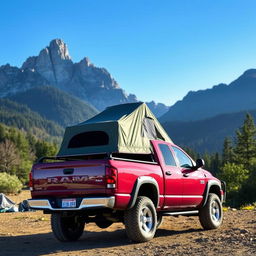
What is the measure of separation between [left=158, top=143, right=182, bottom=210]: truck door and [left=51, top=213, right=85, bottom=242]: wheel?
185cm

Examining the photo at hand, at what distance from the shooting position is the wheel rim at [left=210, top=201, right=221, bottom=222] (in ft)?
31.9

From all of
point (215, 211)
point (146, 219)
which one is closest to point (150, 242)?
point (146, 219)

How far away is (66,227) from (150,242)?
1923 millimetres

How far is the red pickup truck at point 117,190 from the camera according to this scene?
706cm

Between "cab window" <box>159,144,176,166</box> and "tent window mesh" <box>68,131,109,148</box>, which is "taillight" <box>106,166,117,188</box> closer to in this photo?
"cab window" <box>159,144,176,166</box>

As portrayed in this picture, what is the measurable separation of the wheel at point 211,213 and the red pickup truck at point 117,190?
320 millimetres

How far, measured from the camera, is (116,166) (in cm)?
706

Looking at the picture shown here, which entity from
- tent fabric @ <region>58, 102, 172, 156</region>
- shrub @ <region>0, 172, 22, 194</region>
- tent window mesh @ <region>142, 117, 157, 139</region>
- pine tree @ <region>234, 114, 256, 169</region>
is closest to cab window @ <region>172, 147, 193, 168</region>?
tent fabric @ <region>58, 102, 172, 156</region>

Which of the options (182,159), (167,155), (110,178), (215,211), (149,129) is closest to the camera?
(110,178)

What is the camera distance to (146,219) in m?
7.68

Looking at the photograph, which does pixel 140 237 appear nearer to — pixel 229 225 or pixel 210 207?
pixel 210 207

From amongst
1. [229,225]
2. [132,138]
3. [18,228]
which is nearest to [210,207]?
[229,225]

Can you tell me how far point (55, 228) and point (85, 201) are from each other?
63.6 inches

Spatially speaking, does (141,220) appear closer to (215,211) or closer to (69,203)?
(69,203)
